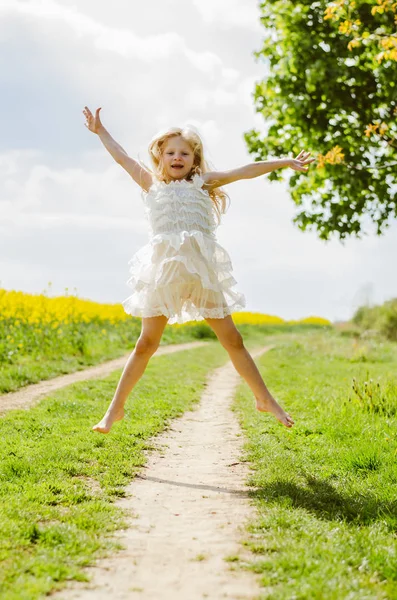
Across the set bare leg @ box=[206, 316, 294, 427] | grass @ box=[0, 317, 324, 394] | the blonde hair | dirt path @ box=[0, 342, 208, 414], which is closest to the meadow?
grass @ box=[0, 317, 324, 394]

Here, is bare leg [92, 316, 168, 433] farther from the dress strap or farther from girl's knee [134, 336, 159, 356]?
the dress strap

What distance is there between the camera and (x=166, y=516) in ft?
14.6

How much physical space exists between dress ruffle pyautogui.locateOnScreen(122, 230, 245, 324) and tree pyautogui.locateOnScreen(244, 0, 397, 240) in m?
8.92

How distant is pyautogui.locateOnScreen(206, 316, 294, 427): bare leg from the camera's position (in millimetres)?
5664

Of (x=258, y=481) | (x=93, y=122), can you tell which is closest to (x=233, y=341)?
(x=258, y=481)

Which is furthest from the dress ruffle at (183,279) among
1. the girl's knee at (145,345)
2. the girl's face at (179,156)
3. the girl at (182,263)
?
the girl's face at (179,156)

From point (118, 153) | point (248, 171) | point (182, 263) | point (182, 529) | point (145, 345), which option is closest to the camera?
point (182, 529)

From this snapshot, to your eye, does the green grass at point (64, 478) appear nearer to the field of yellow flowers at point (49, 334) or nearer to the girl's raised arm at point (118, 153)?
the girl's raised arm at point (118, 153)

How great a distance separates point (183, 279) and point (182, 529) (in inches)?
82.4

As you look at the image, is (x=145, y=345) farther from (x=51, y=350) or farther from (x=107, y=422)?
(x=51, y=350)

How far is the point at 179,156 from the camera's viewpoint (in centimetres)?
587

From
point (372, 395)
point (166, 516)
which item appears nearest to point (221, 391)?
point (372, 395)

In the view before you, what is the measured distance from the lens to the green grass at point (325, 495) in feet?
11.3

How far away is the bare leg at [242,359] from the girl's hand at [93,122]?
2131 mm
